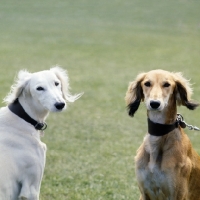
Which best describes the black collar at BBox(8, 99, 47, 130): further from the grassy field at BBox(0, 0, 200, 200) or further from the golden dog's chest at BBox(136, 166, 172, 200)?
the grassy field at BBox(0, 0, 200, 200)

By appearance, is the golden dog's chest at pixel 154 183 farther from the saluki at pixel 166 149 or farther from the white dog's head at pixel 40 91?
the white dog's head at pixel 40 91

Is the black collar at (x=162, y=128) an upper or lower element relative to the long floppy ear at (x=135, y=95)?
lower

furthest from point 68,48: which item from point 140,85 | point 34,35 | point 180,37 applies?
point 140,85

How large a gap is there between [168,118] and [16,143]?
1363 millimetres

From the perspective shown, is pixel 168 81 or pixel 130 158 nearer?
pixel 168 81


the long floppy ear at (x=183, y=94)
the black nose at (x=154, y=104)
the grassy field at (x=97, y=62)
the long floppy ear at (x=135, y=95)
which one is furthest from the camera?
the grassy field at (x=97, y=62)

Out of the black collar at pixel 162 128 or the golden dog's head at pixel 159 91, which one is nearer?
the golden dog's head at pixel 159 91

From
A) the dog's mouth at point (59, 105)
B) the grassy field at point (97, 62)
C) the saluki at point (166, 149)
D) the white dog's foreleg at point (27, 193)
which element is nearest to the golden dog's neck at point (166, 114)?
the saluki at point (166, 149)

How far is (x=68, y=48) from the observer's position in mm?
25578

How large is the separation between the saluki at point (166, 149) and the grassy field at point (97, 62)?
5.17 ft

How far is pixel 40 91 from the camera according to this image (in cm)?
505

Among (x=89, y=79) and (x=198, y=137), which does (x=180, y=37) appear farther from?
(x=198, y=137)

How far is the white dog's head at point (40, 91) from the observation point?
5000mm

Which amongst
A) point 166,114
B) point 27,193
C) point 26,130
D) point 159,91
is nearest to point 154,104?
point 159,91
